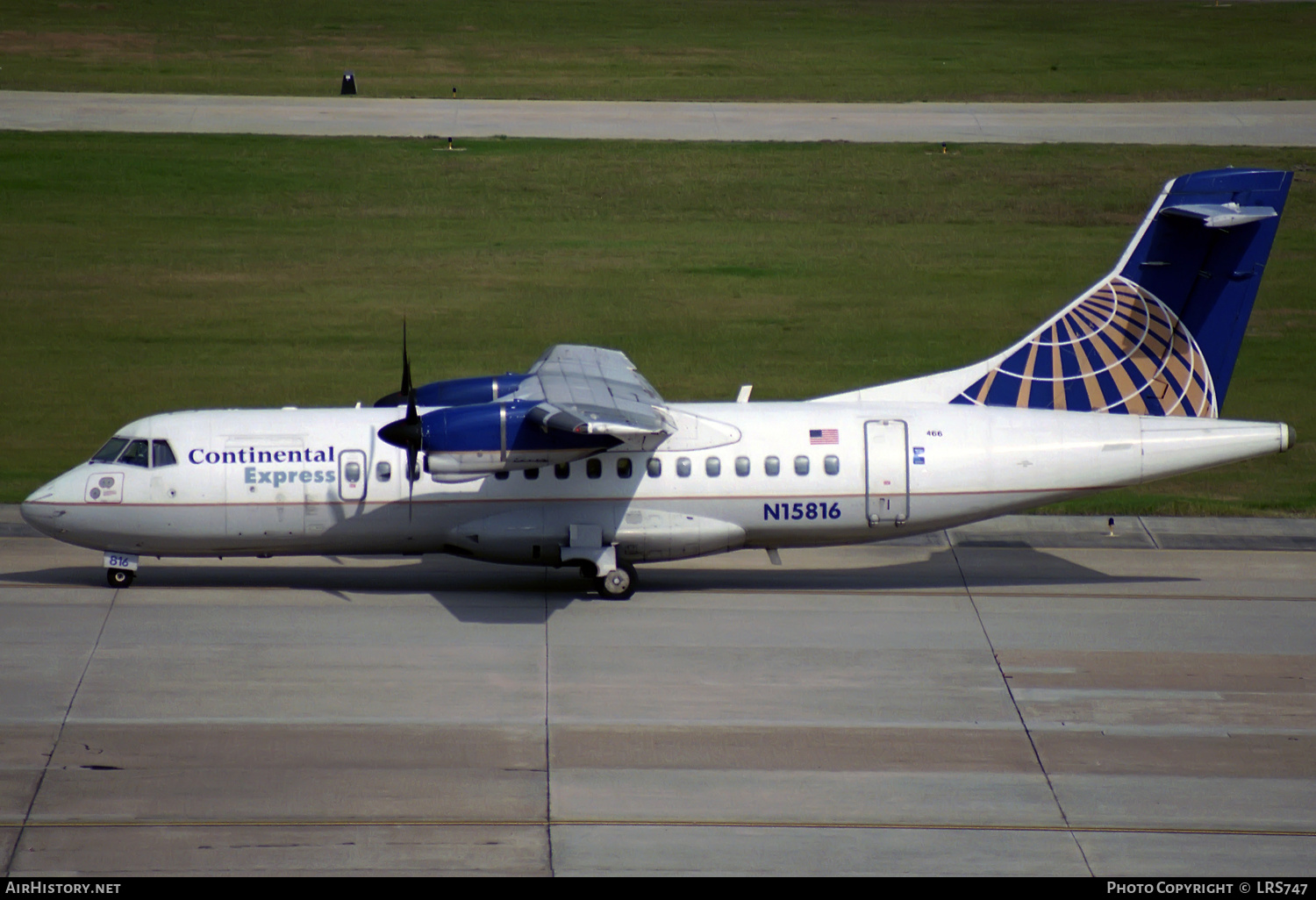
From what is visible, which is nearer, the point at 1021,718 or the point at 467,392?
the point at 1021,718

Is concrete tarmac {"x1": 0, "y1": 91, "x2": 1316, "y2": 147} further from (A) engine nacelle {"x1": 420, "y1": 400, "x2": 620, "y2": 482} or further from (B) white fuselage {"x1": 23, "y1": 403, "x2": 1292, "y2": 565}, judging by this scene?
(A) engine nacelle {"x1": 420, "y1": 400, "x2": 620, "y2": 482}

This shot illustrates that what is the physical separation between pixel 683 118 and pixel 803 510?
38.2 metres

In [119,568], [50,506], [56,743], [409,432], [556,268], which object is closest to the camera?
[56,743]

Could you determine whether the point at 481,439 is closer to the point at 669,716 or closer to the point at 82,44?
the point at 669,716

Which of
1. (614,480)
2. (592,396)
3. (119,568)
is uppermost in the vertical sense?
(592,396)

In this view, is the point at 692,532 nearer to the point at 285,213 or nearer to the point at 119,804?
the point at 119,804

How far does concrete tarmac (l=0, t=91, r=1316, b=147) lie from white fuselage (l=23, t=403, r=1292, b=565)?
34.7 meters

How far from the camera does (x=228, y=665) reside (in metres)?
20.9

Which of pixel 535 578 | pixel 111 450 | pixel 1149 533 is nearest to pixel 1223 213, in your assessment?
pixel 1149 533

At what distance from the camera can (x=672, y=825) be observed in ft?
54.0

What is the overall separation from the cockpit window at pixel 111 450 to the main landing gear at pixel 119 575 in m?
1.85

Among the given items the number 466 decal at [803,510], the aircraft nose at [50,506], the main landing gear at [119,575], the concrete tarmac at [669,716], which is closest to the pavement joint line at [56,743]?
the concrete tarmac at [669,716]
